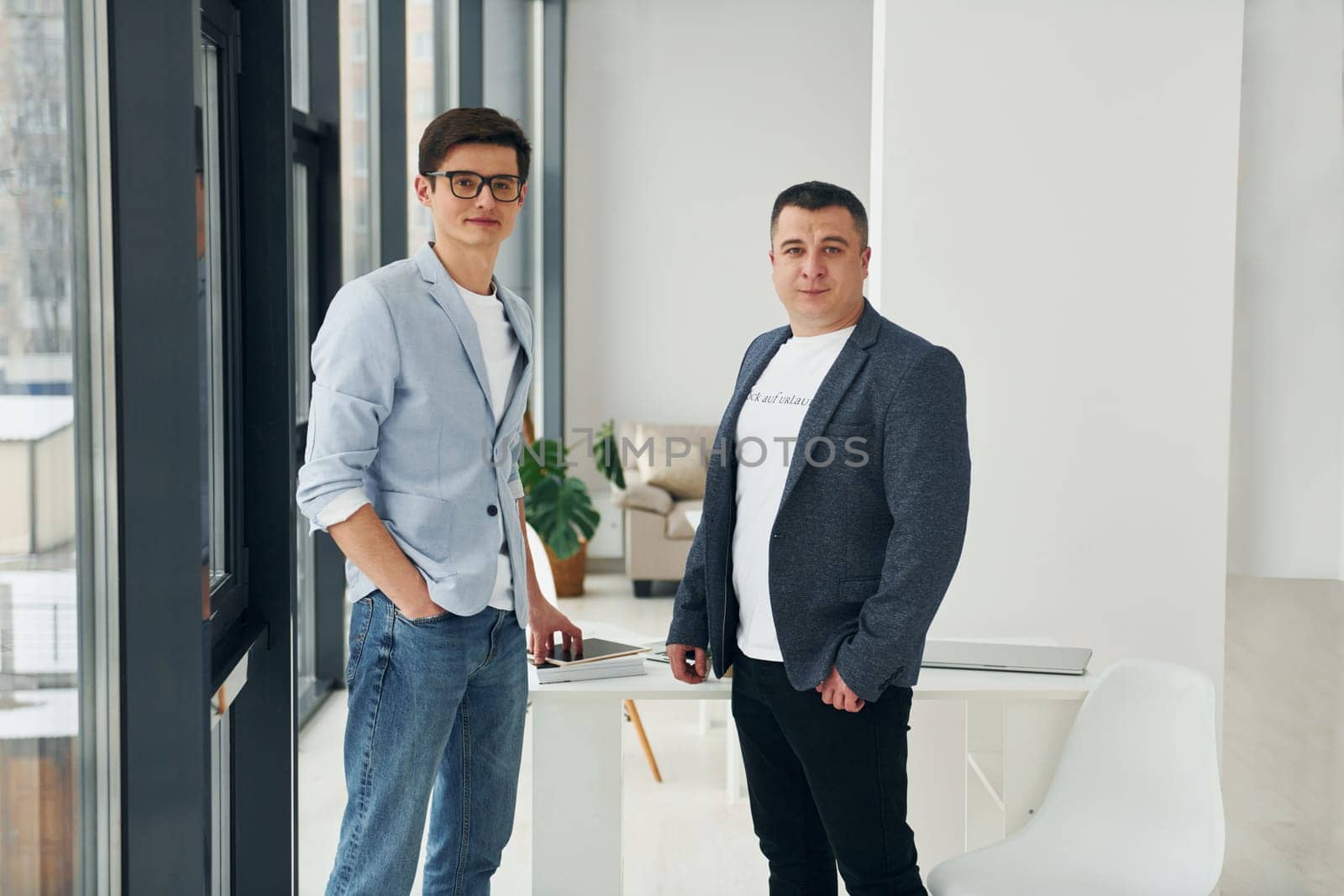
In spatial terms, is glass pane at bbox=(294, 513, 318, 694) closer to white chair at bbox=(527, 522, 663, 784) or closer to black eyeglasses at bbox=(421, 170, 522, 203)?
white chair at bbox=(527, 522, 663, 784)

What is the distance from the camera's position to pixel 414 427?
1.71m

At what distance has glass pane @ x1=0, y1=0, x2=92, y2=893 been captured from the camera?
1.27 metres

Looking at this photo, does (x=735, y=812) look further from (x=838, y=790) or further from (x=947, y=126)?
(x=947, y=126)

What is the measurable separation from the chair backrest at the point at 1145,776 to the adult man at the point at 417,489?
1.18 meters

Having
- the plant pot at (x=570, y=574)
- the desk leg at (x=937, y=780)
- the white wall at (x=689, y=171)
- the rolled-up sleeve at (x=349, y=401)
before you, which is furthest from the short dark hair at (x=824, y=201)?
the white wall at (x=689, y=171)

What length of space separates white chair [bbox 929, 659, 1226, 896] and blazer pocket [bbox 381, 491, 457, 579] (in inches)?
41.6

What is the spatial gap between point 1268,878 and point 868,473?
74.6 inches

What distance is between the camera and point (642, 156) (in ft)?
25.4

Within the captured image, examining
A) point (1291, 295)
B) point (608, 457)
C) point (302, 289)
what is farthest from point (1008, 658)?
point (608, 457)

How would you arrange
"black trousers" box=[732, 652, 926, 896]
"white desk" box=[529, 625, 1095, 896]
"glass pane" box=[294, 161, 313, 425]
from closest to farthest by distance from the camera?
"black trousers" box=[732, 652, 926, 896] < "white desk" box=[529, 625, 1095, 896] < "glass pane" box=[294, 161, 313, 425]

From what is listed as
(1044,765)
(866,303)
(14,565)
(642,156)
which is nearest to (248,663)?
(14,565)

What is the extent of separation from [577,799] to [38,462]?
52.7 inches

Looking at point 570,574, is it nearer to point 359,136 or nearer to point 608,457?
point 608,457

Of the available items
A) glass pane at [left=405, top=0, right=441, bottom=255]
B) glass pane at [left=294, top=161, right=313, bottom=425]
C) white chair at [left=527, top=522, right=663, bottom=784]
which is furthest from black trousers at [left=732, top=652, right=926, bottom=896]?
glass pane at [left=405, top=0, right=441, bottom=255]
